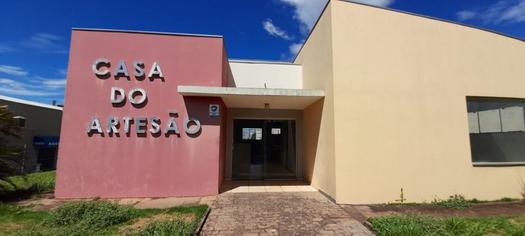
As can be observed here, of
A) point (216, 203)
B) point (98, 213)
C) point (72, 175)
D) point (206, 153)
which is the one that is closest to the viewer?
point (98, 213)

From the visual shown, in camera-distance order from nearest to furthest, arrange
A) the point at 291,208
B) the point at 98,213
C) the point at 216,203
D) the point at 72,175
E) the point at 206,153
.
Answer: the point at 98,213 < the point at 291,208 < the point at 216,203 < the point at 72,175 < the point at 206,153

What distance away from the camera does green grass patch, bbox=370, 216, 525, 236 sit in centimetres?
402

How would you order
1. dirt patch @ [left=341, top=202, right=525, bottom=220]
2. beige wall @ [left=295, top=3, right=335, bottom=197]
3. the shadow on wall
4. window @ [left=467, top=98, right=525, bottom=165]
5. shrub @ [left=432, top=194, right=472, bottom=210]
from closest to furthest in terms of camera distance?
dirt patch @ [left=341, top=202, right=525, bottom=220] → shrub @ [left=432, top=194, right=472, bottom=210] → beige wall @ [left=295, top=3, right=335, bottom=197] → window @ [left=467, top=98, right=525, bottom=165] → the shadow on wall

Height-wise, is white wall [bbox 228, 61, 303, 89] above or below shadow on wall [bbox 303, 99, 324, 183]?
above

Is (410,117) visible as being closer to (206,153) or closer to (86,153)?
(206,153)

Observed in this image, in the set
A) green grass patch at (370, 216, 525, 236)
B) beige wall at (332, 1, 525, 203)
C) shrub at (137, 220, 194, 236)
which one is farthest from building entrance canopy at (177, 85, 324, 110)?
green grass patch at (370, 216, 525, 236)

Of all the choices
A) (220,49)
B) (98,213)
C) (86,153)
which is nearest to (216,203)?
(98,213)

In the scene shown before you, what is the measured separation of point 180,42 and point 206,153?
351 centimetres

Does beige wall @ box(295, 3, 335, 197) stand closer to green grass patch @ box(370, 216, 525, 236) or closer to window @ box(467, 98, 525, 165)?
green grass patch @ box(370, 216, 525, 236)

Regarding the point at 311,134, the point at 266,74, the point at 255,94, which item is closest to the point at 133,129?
the point at 255,94

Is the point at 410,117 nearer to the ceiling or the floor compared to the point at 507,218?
nearer to the ceiling

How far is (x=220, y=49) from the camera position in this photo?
734 cm

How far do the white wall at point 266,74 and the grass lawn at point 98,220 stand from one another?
19.4 ft

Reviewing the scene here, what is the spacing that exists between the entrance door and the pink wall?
2829 millimetres
